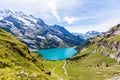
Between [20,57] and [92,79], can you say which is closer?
[20,57]

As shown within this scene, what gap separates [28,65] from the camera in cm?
9819

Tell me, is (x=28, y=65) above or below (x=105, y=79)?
below

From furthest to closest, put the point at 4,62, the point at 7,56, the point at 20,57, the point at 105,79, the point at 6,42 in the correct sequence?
the point at 105,79 < the point at 6,42 < the point at 20,57 < the point at 7,56 < the point at 4,62

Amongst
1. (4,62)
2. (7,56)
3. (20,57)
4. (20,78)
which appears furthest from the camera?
(20,57)

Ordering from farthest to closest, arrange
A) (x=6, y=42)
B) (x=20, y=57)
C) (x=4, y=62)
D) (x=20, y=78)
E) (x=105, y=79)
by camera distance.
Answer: (x=105, y=79), (x=6, y=42), (x=20, y=57), (x=4, y=62), (x=20, y=78)

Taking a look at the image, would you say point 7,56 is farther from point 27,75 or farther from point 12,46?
point 27,75

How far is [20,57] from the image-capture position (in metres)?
103

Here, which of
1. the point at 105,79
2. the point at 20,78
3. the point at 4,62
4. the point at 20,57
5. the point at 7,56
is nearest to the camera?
the point at 20,78

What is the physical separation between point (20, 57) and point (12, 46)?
8.56m

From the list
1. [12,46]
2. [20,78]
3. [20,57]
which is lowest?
[20,78]

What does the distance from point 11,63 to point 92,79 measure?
4094 inches

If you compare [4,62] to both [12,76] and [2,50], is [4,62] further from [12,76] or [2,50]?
[12,76]

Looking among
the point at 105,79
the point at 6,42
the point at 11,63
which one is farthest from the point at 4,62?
the point at 105,79

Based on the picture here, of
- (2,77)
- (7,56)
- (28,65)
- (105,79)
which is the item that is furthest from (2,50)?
(105,79)
